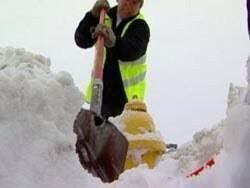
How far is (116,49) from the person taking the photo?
3.07 metres

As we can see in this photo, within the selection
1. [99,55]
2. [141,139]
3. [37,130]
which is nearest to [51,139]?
[37,130]

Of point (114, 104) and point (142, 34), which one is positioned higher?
point (142, 34)

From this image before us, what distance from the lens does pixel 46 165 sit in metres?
1.00

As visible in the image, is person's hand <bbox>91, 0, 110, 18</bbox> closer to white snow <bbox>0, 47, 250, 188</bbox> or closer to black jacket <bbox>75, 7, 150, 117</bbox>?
black jacket <bbox>75, 7, 150, 117</bbox>

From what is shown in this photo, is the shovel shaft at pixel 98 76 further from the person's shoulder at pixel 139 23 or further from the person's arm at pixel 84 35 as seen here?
the person's shoulder at pixel 139 23

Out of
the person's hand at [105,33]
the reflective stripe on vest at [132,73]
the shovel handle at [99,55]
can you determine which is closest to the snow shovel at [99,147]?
the shovel handle at [99,55]

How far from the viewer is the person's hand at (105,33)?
9.44ft

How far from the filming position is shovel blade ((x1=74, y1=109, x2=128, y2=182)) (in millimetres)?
1543

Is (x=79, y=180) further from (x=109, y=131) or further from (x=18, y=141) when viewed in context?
(x=109, y=131)

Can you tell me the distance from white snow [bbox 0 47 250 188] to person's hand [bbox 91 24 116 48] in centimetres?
177

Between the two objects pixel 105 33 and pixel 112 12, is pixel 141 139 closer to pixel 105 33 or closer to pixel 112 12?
pixel 105 33

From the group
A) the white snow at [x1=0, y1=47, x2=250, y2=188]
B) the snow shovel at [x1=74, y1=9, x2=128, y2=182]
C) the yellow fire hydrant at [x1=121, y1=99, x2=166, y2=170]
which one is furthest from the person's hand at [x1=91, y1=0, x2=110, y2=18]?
the white snow at [x1=0, y1=47, x2=250, y2=188]

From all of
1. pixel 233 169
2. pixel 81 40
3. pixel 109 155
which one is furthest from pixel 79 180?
pixel 81 40

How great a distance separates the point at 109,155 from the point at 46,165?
0.61 metres
